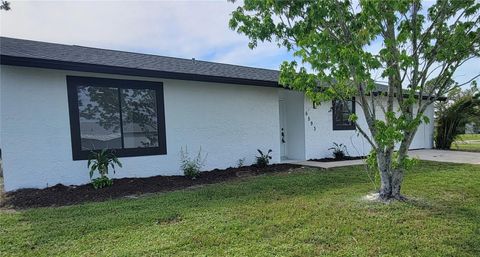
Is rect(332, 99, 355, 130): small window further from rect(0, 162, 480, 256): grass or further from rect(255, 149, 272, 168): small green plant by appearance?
rect(0, 162, 480, 256): grass

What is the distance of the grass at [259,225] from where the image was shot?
11.0 ft

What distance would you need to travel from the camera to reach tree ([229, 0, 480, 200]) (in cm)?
424

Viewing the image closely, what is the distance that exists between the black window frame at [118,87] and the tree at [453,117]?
42.6ft

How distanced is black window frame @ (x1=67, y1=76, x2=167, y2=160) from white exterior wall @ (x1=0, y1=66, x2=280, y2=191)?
0.10m

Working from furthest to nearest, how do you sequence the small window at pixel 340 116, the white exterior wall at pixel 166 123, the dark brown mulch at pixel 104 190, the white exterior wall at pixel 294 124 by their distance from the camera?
the small window at pixel 340 116 < the white exterior wall at pixel 294 124 < the white exterior wall at pixel 166 123 < the dark brown mulch at pixel 104 190

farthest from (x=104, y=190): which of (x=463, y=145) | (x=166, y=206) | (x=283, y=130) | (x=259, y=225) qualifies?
(x=463, y=145)

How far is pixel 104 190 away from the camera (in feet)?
21.2

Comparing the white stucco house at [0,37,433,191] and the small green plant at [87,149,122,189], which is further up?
the white stucco house at [0,37,433,191]

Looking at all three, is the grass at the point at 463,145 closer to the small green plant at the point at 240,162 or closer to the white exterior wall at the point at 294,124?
the white exterior wall at the point at 294,124

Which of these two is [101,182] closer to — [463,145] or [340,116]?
[340,116]

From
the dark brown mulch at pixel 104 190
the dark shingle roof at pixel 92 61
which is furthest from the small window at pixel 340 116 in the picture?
the dark brown mulch at pixel 104 190

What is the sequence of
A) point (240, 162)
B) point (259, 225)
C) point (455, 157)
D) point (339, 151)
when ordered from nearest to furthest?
point (259, 225) < point (240, 162) < point (455, 157) < point (339, 151)

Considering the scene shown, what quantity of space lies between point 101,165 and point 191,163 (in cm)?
236

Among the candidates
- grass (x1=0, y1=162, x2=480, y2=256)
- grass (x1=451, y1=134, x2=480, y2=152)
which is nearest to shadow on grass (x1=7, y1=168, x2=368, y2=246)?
grass (x1=0, y1=162, x2=480, y2=256)
